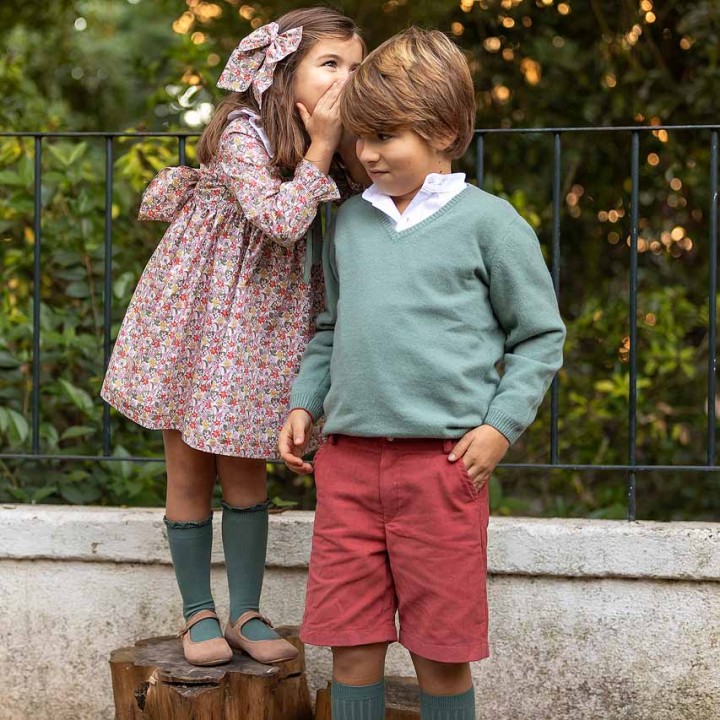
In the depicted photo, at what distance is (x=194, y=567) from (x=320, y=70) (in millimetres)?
1189

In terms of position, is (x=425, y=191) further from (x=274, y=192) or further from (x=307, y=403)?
(x=307, y=403)

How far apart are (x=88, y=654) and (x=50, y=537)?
1.15 ft

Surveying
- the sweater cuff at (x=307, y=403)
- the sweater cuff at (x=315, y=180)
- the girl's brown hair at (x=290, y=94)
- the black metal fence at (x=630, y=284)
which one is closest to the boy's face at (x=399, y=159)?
the sweater cuff at (x=315, y=180)

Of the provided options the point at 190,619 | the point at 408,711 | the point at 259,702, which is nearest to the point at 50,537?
the point at 190,619

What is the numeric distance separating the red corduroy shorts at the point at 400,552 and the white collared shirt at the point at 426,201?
442 mm

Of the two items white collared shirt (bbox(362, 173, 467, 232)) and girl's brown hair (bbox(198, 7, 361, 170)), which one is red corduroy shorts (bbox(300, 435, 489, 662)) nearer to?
white collared shirt (bbox(362, 173, 467, 232))

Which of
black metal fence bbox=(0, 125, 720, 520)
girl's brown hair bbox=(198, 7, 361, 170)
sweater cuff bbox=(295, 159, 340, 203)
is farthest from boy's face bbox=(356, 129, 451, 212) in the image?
black metal fence bbox=(0, 125, 720, 520)

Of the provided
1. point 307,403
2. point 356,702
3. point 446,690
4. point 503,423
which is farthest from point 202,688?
point 503,423

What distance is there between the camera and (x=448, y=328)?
2133mm

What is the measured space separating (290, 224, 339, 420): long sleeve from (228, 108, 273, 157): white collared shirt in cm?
23

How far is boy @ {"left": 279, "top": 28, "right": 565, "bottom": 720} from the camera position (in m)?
2.11

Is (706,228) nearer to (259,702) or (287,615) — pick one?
(287,615)

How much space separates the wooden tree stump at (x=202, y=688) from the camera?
2.46 meters

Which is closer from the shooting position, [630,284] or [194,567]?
[194,567]
